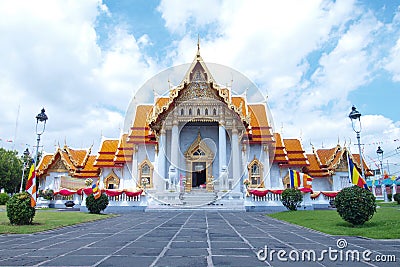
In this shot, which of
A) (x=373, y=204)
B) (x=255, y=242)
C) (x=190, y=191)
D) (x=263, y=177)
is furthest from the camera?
(x=263, y=177)

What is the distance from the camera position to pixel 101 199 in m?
15.1

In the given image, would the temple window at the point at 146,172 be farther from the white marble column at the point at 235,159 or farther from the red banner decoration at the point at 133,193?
the white marble column at the point at 235,159

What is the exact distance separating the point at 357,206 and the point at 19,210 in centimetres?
953

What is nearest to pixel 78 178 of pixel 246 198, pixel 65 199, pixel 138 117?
pixel 65 199

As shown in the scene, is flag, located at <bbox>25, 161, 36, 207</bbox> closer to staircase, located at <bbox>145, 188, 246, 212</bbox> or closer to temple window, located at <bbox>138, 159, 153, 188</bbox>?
staircase, located at <bbox>145, 188, 246, 212</bbox>

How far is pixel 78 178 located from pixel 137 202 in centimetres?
973

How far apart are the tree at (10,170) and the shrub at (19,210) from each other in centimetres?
3497

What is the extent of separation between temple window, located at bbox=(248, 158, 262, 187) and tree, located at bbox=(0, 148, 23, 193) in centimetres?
3170

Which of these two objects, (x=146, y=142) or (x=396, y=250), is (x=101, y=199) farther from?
(x=396, y=250)

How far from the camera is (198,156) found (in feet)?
74.9

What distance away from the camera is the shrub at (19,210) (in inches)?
370

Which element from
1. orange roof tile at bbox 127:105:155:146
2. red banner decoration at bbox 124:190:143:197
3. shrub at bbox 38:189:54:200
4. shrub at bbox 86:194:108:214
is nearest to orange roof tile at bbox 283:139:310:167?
orange roof tile at bbox 127:105:155:146

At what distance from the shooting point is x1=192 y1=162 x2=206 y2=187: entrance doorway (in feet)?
74.7

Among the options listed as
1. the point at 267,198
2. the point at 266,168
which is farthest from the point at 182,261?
the point at 266,168
